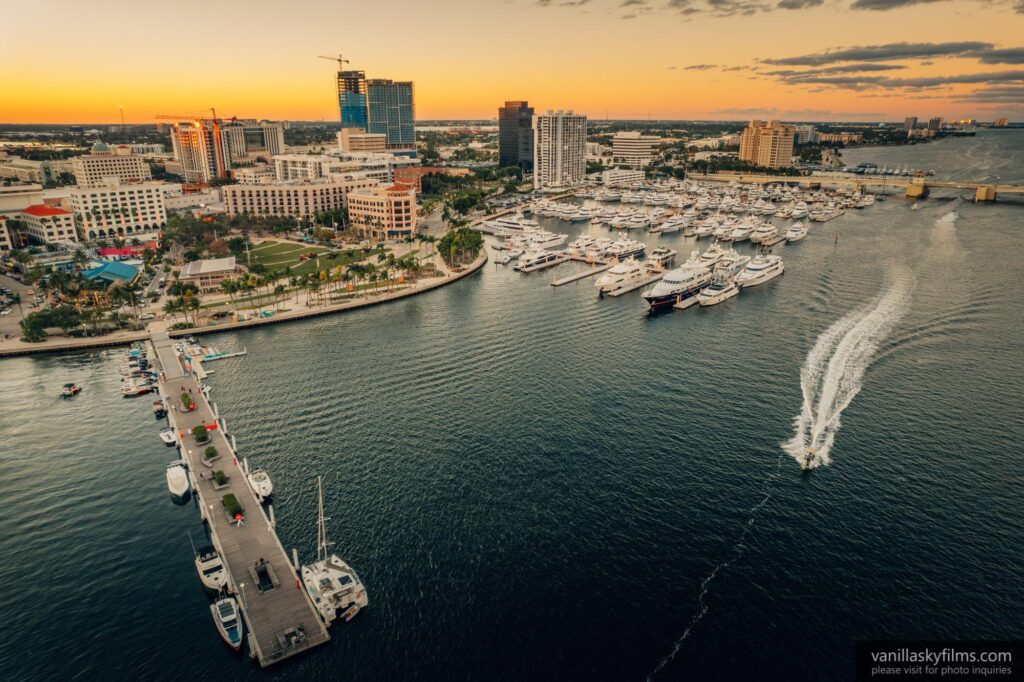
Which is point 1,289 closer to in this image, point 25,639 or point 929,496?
point 25,639

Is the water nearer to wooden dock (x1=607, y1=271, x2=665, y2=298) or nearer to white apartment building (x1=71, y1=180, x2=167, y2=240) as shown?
wooden dock (x1=607, y1=271, x2=665, y2=298)

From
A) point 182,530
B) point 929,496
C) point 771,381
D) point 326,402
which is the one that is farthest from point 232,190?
point 929,496

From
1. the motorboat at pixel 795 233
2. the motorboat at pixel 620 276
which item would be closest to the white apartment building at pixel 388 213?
the motorboat at pixel 620 276

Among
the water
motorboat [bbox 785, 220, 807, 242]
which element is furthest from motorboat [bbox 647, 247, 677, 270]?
the water

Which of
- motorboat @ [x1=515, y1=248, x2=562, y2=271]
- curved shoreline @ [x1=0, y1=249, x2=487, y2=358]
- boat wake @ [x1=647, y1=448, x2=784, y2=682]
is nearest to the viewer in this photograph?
boat wake @ [x1=647, y1=448, x2=784, y2=682]

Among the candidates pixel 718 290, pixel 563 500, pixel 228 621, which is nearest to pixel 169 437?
pixel 228 621

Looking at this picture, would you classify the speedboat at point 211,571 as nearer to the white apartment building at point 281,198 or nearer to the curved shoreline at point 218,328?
the curved shoreline at point 218,328
